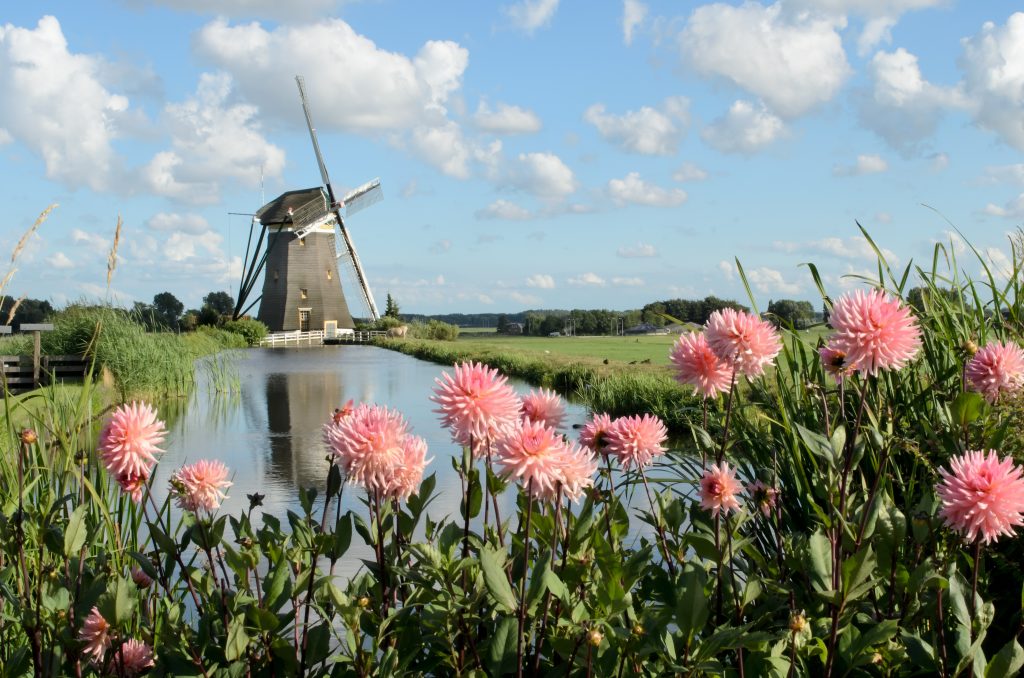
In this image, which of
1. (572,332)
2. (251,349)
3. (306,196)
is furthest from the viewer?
(572,332)

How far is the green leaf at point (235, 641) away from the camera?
1698 mm

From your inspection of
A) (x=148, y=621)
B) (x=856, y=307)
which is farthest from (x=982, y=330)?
(x=148, y=621)

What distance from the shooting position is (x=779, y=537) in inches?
85.2

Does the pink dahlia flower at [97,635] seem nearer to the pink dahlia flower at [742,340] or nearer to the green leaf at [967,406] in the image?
the pink dahlia flower at [742,340]

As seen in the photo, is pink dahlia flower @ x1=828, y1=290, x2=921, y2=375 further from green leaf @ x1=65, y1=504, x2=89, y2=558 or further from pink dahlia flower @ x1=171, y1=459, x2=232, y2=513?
green leaf @ x1=65, y1=504, x2=89, y2=558

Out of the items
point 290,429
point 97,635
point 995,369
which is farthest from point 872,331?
point 290,429

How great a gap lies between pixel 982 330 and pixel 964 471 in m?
1.66

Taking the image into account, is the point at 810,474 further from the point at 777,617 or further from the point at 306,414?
the point at 306,414

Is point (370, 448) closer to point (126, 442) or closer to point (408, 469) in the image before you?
point (408, 469)

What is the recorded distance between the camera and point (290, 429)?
11.7 metres

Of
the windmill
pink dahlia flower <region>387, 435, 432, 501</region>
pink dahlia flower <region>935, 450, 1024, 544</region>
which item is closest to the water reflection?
pink dahlia flower <region>387, 435, 432, 501</region>

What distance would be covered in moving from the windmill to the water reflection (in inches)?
644

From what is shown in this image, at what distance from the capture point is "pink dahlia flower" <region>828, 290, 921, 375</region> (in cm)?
170

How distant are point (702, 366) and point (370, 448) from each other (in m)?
0.73
